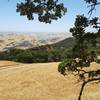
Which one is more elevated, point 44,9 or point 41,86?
point 44,9

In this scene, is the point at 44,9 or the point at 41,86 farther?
the point at 41,86

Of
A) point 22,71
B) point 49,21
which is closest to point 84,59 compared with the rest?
point 49,21

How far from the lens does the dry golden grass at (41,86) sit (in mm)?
43125

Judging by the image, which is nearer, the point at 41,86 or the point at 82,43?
the point at 82,43

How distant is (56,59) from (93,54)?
67.2 m

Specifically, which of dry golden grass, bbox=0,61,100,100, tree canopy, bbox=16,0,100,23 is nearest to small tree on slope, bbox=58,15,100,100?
tree canopy, bbox=16,0,100,23

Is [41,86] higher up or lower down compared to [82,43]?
lower down

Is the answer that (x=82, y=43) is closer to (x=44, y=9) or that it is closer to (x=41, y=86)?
(x=44, y=9)

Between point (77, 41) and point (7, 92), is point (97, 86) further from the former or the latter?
point (77, 41)

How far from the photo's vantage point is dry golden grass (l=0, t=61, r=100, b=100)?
43125mm

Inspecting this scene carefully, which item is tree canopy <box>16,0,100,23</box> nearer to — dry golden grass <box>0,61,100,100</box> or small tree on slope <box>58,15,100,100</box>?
small tree on slope <box>58,15,100,100</box>

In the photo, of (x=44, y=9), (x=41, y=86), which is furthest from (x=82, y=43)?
(x=41, y=86)

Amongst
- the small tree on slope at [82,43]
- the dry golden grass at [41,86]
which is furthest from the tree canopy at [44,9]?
the dry golden grass at [41,86]

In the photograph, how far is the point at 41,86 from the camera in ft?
157
